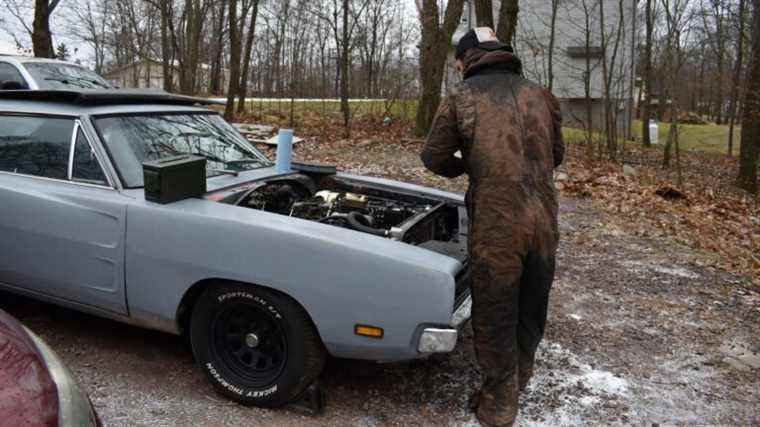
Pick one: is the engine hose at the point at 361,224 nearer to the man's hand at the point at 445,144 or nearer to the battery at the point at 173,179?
the man's hand at the point at 445,144

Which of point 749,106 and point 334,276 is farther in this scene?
point 749,106

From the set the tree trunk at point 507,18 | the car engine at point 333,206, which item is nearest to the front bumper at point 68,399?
the car engine at point 333,206

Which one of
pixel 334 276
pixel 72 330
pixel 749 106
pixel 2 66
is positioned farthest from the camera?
pixel 749 106

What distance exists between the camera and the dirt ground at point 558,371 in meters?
3.36

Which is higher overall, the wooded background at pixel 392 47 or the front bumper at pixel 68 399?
the wooded background at pixel 392 47

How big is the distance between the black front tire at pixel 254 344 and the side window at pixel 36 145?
1376 millimetres

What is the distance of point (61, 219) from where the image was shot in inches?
141

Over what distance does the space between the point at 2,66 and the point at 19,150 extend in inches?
243

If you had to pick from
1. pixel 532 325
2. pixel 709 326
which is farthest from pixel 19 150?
pixel 709 326

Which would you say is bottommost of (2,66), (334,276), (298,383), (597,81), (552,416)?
(552,416)

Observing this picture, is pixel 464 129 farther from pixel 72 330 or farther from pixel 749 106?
pixel 749 106

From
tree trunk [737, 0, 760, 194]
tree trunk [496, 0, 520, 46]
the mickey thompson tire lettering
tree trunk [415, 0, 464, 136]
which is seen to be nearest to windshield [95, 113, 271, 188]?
the mickey thompson tire lettering

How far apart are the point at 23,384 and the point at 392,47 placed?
27331mm

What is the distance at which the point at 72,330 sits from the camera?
422 centimetres
